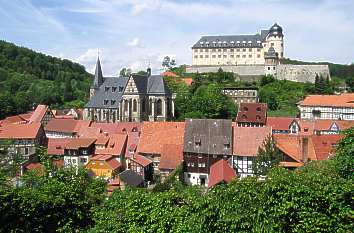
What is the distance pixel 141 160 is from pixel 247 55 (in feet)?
248

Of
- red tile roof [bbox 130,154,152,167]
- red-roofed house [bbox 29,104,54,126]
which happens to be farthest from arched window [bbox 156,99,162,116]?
red tile roof [bbox 130,154,152,167]

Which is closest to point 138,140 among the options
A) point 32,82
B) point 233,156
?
point 233,156

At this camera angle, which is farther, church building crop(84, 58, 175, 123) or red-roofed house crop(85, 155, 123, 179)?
church building crop(84, 58, 175, 123)

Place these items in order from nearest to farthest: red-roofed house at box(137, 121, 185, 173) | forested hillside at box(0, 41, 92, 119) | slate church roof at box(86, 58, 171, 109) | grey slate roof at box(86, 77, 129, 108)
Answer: red-roofed house at box(137, 121, 185, 173) < slate church roof at box(86, 58, 171, 109) < grey slate roof at box(86, 77, 129, 108) < forested hillside at box(0, 41, 92, 119)

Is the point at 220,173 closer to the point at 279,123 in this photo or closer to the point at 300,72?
the point at 279,123

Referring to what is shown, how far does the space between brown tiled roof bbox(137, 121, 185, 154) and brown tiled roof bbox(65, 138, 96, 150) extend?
655 centimetres

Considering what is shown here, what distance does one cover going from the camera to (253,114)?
Answer: 200 ft

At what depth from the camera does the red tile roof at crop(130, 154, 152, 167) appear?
45562 mm

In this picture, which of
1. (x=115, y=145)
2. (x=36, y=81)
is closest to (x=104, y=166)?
(x=115, y=145)

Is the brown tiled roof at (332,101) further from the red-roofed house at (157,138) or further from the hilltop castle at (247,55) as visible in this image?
the red-roofed house at (157,138)

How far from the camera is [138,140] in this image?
5156cm

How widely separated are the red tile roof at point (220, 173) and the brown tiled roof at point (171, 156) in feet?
17.2

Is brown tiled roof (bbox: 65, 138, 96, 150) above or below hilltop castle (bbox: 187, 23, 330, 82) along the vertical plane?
below

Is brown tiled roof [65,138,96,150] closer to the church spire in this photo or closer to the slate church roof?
the slate church roof
